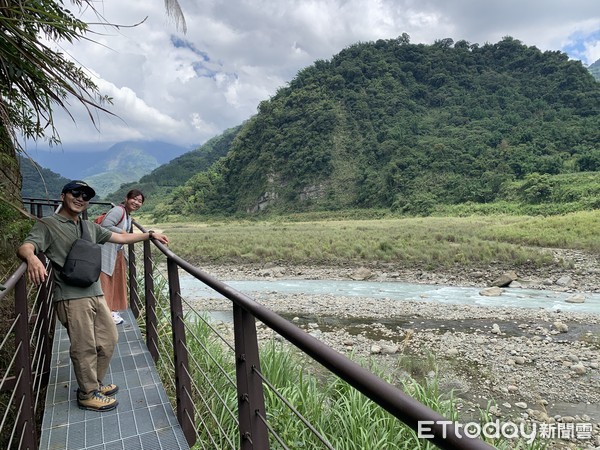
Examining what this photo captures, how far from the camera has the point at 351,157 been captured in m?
67.4

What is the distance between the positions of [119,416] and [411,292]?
13.0 metres

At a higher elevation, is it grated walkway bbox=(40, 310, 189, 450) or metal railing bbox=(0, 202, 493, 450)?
metal railing bbox=(0, 202, 493, 450)

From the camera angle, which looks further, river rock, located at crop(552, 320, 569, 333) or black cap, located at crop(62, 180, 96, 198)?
river rock, located at crop(552, 320, 569, 333)

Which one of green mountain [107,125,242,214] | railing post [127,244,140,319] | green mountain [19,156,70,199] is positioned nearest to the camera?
green mountain [19,156,70,199]

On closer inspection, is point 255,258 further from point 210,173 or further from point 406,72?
point 406,72

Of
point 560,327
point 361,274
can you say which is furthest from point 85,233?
point 361,274

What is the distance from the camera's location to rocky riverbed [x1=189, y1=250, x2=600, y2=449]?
18.9ft

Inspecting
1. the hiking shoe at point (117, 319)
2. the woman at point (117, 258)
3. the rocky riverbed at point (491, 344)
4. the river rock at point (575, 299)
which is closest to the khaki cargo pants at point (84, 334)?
the woman at point (117, 258)

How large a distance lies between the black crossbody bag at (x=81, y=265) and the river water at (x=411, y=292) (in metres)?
11.0

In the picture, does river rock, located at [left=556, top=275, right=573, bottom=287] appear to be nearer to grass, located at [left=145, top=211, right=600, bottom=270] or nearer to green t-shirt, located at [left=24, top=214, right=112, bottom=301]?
grass, located at [left=145, top=211, right=600, bottom=270]

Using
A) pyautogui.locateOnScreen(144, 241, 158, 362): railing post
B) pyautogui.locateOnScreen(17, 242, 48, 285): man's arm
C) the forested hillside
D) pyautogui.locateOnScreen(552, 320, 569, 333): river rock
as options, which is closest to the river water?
pyautogui.locateOnScreen(552, 320, 569, 333): river rock

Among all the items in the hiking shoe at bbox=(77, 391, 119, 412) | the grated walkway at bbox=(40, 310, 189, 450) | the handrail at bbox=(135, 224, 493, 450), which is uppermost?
the handrail at bbox=(135, 224, 493, 450)

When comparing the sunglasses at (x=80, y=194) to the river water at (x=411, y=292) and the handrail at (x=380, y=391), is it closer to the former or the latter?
the handrail at (x=380, y=391)

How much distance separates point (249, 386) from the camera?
52.6 inches
